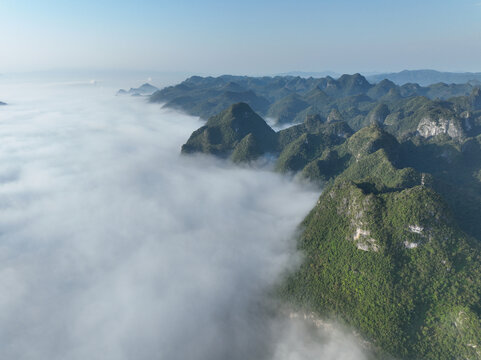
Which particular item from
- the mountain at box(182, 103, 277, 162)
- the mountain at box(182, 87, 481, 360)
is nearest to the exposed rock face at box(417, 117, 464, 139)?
the mountain at box(182, 87, 481, 360)

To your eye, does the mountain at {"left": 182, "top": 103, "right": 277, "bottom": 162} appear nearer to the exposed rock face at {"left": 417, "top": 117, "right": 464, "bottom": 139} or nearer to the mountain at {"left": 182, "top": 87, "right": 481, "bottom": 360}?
the mountain at {"left": 182, "top": 87, "right": 481, "bottom": 360}

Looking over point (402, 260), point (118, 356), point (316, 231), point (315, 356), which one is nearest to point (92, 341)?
point (118, 356)

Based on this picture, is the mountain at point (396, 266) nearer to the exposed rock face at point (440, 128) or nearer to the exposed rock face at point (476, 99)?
the exposed rock face at point (440, 128)

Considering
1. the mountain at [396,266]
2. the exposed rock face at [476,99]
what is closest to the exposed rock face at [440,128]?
the mountain at [396,266]

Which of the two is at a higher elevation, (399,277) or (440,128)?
(440,128)

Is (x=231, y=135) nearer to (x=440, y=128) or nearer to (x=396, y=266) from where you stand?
(x=440, y=128)

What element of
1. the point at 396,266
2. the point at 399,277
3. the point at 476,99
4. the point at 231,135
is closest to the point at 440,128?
the point at 476,99
